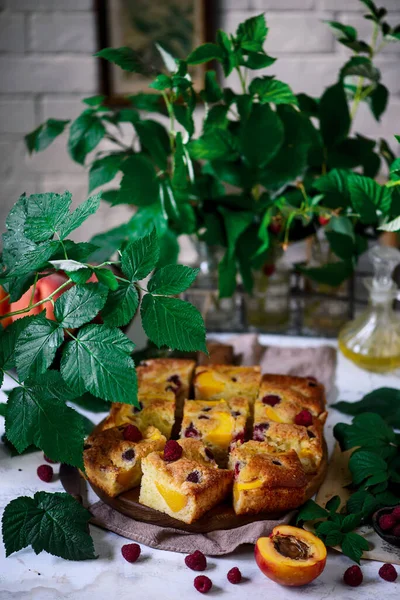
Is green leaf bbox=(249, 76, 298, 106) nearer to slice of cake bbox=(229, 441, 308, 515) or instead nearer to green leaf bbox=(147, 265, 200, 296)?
green leaf bbox=(147, 265, 200, 296)

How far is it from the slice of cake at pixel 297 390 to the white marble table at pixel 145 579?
0.98 ft

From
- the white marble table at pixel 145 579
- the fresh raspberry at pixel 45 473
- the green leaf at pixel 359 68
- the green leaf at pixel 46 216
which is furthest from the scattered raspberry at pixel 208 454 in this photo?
the green leaf at pixel 359 68

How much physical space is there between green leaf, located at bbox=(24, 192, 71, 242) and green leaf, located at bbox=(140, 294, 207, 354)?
0.54 ft

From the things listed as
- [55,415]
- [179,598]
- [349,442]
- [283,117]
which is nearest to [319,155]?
[283,117]

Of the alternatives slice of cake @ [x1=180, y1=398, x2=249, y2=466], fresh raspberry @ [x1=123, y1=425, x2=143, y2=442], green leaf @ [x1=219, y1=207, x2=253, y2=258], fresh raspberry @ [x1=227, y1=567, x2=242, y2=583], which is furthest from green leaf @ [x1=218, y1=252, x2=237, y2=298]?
fresh raspberry @ [x1=227, y1=567, x2=242, y2=583]

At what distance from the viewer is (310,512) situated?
1.11 m

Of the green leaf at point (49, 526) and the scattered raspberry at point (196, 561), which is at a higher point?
the green leaf at point (49, 526)

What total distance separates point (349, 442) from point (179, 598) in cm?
39

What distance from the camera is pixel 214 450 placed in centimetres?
123

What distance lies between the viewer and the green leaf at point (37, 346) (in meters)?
1.02

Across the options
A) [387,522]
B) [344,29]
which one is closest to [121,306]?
[387,522]

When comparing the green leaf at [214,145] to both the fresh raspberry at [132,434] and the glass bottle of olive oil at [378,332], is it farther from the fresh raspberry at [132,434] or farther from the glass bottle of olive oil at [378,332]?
the fresh raspberry at [132,434]

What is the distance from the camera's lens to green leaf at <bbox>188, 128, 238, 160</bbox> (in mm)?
1493

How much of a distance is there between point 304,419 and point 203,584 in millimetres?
352
